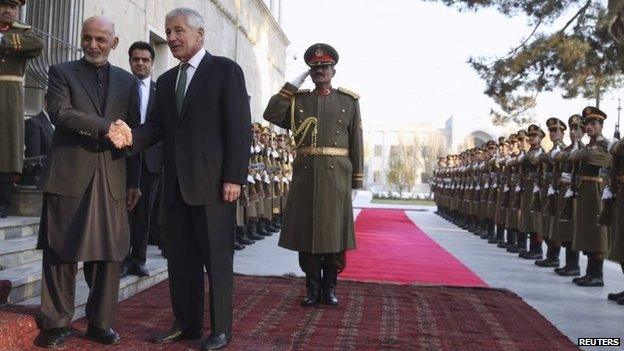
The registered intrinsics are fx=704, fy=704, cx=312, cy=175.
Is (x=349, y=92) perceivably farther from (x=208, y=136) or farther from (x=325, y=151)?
(x=208, y=136)

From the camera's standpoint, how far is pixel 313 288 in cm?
555

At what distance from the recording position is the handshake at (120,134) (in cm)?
384

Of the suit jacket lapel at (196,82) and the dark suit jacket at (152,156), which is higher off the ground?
the suit jacket lapel at (196,82)

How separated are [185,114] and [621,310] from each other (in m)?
4.19

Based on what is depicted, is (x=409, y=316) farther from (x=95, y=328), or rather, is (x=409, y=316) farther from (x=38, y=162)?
(x=38, y=162)

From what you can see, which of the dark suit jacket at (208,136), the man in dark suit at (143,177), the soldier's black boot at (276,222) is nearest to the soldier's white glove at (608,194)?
the dark suit jacket at (208,136)

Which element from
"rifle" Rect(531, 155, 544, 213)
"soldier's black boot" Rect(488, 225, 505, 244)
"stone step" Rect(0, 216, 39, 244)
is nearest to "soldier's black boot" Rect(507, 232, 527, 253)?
"soldier's black boot" Rect(488, 225, 505, 244)

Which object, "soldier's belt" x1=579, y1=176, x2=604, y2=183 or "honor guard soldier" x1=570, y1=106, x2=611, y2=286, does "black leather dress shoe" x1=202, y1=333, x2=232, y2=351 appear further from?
"soldier's belt" x1=579, y1=176, x2=604, y2=183

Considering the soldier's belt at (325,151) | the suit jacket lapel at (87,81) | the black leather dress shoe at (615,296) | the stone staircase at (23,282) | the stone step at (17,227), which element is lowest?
the black leather dress shoe at (615,296)

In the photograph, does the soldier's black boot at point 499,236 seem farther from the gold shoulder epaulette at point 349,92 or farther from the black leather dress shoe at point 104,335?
the black leather dress shoe at point 104,335

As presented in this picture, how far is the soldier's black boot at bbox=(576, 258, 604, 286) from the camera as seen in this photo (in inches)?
294

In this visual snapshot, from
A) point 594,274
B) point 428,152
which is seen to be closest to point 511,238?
point 594,274

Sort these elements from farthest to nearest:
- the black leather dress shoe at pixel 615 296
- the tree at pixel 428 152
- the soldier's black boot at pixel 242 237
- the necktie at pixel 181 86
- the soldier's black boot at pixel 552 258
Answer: the tree at pixel 428 152, the soldier's black boot at pixel 242 237, the soldier's black boot at pixel 552 258, the black leather dress shoe at pixel 615 296, the necktie at pixel 181 86

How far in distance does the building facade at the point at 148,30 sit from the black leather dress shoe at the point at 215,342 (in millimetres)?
4702
